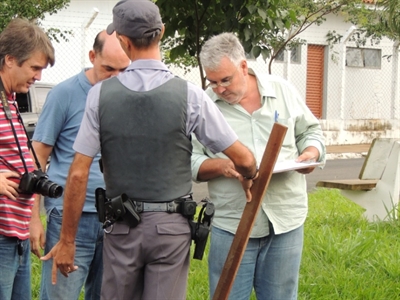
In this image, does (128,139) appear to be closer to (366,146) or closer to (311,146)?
(311,146)

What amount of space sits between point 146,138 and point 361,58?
66.7 ft

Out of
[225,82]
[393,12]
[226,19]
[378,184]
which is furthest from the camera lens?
[393,12]

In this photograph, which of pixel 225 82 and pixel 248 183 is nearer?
pixel 248 183

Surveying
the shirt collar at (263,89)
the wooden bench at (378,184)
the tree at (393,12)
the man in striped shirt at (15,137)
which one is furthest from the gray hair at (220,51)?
the tree at (393,12)

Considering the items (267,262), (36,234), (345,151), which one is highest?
(36,234)

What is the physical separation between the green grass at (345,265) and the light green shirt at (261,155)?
1724 mm

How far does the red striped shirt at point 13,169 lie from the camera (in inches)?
131

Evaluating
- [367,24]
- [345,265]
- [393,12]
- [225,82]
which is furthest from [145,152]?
[367,24]

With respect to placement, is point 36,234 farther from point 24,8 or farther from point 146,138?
point 24,8

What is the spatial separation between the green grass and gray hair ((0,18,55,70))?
8.31 feet

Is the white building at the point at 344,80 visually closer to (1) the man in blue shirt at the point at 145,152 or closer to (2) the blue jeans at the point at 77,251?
(2) the blue jeans at the point at 77,251

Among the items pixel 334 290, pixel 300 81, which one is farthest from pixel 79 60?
pixel 334 290

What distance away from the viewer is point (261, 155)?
12.3 feet

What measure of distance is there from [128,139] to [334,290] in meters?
3.05
